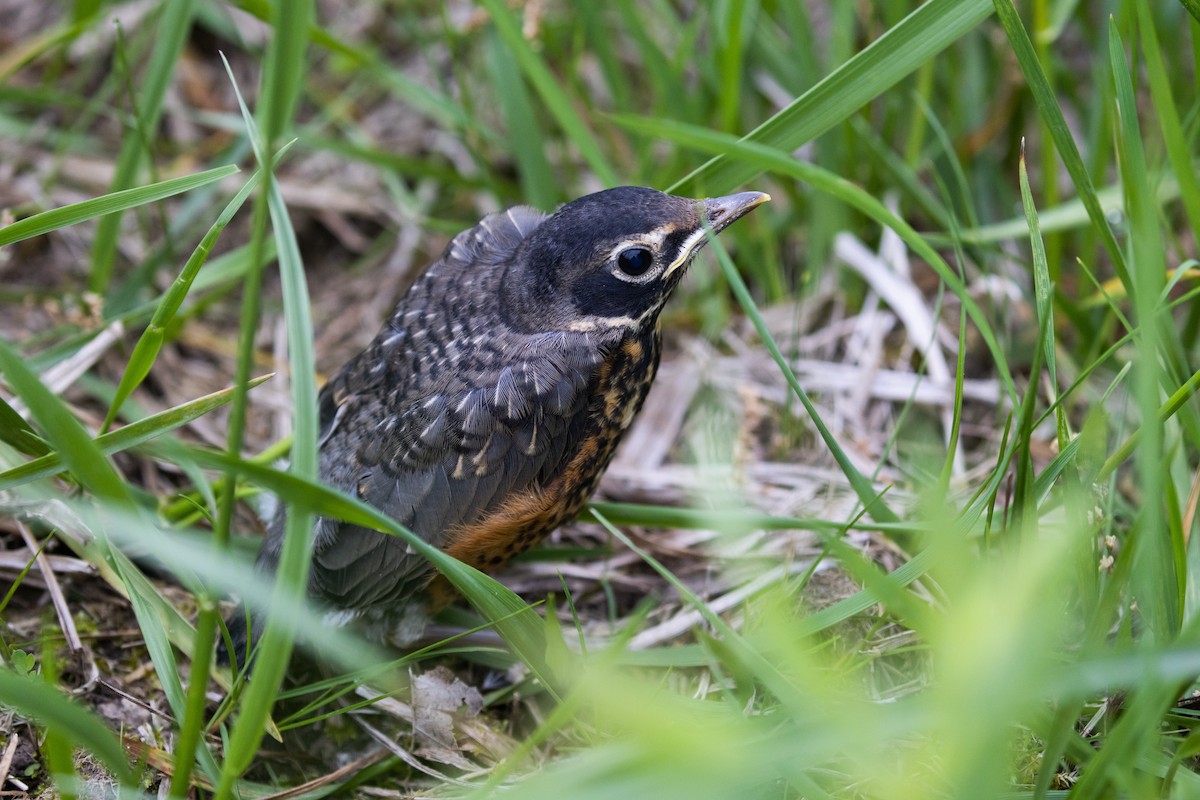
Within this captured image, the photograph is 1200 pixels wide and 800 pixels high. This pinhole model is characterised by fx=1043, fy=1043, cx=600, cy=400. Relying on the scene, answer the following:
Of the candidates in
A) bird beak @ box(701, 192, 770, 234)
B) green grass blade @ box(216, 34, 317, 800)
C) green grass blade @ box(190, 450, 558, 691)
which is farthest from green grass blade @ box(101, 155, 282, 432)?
bird beak @ box(701, 192, 770, 234)

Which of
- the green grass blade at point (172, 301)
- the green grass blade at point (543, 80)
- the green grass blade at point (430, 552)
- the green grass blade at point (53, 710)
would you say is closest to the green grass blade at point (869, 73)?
the green grass blade at point (543, 80)

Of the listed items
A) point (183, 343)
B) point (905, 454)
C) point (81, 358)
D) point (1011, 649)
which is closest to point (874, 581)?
point (1011, 649)

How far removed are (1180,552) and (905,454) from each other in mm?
1493

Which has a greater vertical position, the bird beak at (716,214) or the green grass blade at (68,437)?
the bird beak at (716,214)

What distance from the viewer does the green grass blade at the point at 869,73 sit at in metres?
2.93

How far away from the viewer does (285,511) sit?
3.32 metres

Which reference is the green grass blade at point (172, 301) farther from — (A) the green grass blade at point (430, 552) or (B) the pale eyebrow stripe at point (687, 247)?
(B) the pale eyebrow stripe at point (687, 247)

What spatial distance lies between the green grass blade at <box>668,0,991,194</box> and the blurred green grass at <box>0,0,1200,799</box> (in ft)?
0.03

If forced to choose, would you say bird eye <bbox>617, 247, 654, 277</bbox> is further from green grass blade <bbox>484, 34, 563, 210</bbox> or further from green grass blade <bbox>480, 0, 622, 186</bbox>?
green grass blade <bbox>484, 34, 563, 210</bbox>

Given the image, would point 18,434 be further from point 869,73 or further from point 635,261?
point 869,73

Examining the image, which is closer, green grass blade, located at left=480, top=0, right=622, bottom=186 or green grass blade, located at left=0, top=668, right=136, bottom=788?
green grass blade, located at left=0, top=668, right=136, bottom=788

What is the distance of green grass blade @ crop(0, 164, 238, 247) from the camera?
8.64 feet

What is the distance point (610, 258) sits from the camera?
3.09 metres

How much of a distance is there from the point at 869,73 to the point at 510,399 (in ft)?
4.70
